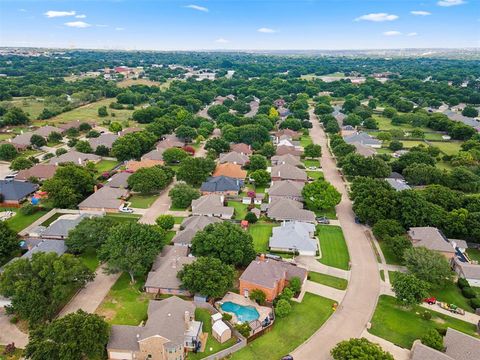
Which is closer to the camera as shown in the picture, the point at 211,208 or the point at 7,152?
the point at 211,208

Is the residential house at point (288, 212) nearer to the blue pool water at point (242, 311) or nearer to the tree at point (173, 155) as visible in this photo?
the blue pool water at point (242, 311)

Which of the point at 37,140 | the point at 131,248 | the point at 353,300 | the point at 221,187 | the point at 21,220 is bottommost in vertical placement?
the point at 353,300

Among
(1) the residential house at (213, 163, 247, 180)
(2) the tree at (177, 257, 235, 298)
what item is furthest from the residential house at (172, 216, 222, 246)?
(1) the residential house at (213, 163, 247, 180)

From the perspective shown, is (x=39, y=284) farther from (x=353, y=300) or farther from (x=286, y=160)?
(x=286, y=160)

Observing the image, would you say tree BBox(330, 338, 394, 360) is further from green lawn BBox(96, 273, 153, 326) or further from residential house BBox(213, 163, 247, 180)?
residential house BBox(213, 163, 247, 180)

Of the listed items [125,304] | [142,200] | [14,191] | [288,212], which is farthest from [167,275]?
[14,191]

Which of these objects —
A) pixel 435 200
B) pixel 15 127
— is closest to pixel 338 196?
pixel 435 200
